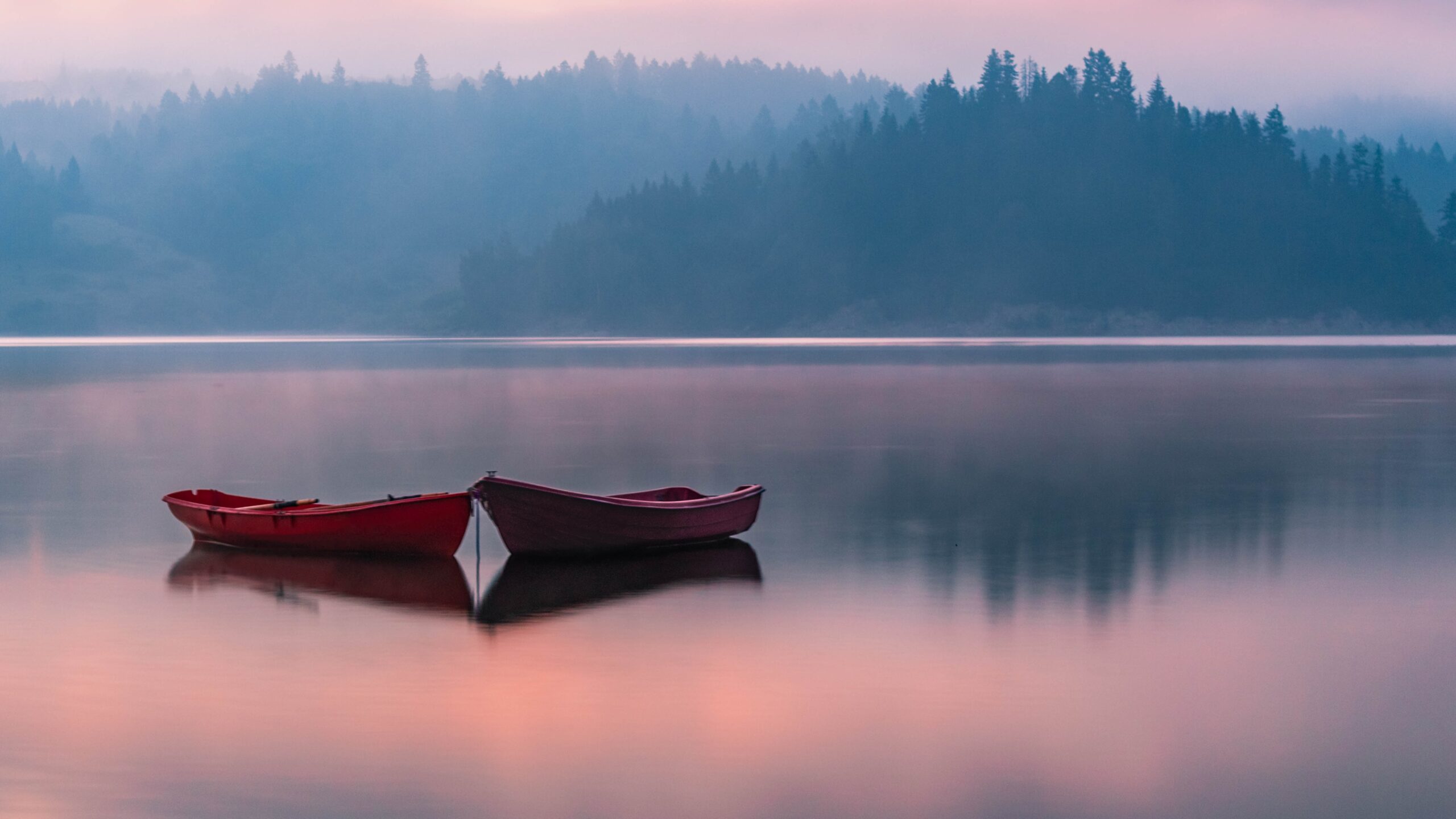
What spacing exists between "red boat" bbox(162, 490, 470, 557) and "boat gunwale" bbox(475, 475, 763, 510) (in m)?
0.72

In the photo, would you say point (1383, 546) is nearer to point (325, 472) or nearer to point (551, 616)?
point (551, 616)

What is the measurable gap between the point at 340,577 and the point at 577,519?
3.76 m

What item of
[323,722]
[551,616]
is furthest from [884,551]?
Result: [323,722]

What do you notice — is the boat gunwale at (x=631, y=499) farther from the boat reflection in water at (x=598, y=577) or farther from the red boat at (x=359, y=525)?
the boat reflection in water at (x=598, y=577)

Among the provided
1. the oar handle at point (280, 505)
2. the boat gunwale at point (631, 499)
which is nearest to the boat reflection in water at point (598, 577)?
the boat gunwale at point (631, 499)

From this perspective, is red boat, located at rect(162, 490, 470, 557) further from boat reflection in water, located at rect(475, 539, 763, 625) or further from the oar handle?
boat reflection in water, located at rect(475, 539, 763, 625)

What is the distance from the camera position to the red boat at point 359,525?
24.0 meters

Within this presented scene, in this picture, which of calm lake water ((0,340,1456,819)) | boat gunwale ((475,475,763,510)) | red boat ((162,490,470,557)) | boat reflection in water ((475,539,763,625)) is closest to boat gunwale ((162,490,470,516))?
red boat ((162,490,470,557))

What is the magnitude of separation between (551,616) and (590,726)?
5.53m

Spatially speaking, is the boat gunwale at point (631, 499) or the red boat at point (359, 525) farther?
the red boat at point (359, 525)

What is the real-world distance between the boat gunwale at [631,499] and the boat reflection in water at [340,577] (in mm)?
1566

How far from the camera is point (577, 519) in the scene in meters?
24.2

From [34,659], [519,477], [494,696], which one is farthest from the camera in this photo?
[519,477]

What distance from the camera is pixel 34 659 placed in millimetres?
17891
